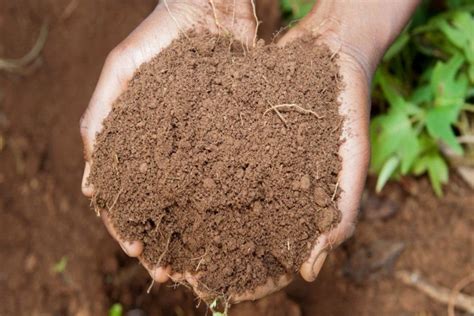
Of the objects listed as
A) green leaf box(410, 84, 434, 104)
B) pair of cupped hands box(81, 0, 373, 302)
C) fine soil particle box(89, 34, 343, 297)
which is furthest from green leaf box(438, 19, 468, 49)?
fine soil particle box(89, 34, 343, 297)

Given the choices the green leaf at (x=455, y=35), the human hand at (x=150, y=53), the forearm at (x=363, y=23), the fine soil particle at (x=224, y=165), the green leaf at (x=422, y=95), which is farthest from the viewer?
the green leaf at (x=422, y=95)

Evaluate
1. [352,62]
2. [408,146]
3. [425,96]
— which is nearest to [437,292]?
[408,146]

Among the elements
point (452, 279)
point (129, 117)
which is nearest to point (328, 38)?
point (129, 117)

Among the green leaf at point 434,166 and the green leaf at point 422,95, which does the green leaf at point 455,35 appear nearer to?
the green leaf at point 422,95

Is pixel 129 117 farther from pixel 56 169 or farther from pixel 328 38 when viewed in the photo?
pixel 56 169

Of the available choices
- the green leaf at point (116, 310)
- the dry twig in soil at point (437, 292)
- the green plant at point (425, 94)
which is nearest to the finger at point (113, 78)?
the green leaf at point (116, 310)

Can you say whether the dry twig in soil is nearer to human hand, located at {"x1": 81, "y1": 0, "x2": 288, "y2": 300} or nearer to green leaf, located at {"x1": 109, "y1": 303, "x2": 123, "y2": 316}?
human hand, located at {"x1": 81, "y1": 0, "x2": 288, "y2": 300}
